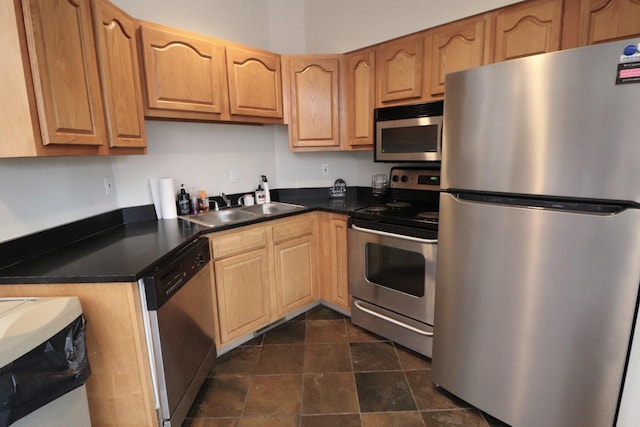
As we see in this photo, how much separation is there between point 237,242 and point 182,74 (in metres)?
1.10

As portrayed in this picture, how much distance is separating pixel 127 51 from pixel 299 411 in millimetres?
2126

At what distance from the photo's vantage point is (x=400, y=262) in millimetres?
2072

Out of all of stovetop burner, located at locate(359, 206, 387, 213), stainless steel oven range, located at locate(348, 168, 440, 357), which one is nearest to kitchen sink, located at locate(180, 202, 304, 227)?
stovetop burner, located at locate(359, 206, 387, 213)

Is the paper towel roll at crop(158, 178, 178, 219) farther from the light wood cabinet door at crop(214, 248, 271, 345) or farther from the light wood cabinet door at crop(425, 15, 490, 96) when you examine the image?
the light wood cabinet door at crop(425, 15, 490, 96)

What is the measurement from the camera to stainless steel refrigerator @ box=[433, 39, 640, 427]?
1.12 m

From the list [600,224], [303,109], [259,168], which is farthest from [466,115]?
[259,168]

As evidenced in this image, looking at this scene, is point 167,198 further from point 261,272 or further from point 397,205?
point 397,205

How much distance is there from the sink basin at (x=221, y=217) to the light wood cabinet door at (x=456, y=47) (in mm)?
1529

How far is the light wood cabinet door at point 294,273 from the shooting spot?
94.2 inches

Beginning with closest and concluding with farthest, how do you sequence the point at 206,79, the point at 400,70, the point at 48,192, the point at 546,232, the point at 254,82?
the point at 546,232 < the point at 48,192 < the point at 206,79 < the point at 400,70 < the point at 254,82

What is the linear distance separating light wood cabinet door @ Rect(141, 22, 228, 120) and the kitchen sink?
27.2 inches

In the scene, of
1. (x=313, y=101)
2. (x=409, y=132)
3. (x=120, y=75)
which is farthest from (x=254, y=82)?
(x=409, y=132)

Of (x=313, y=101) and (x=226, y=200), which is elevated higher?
(x=313, y=101)

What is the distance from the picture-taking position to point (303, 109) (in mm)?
2578
